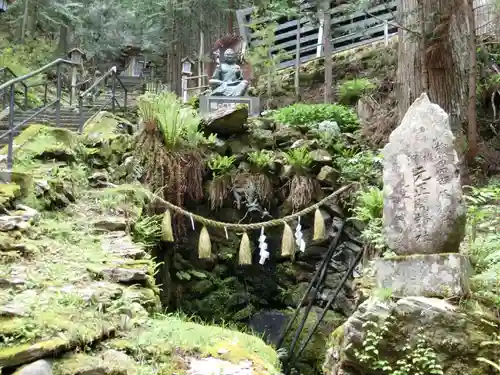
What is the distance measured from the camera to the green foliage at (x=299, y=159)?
8.38 metres

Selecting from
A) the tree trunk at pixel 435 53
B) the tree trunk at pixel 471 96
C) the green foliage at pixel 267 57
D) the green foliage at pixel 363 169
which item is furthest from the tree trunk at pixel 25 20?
Answer: the tree trunk at pixel 471 96

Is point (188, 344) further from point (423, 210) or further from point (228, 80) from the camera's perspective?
point (228, 80)

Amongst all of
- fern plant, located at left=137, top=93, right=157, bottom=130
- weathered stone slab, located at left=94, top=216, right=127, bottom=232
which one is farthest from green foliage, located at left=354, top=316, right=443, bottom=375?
fern plant, located at left=137, top=93, right=157, bottom=130

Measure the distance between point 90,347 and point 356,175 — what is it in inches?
230

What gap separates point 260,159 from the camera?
336 inches

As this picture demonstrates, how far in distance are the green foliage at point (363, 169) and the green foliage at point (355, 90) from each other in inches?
137

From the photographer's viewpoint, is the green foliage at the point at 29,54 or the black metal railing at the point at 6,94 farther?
the green foliage at the point at 29,54

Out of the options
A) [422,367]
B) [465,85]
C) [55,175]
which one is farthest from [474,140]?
[55,175]

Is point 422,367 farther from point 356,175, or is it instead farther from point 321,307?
point 321,307

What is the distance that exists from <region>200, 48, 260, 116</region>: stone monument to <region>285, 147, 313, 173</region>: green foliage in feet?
6.57

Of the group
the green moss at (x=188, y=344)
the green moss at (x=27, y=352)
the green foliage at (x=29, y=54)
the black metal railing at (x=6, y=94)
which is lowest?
the green moss at (x=188, y=344)

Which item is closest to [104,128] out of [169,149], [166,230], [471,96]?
[169,149]

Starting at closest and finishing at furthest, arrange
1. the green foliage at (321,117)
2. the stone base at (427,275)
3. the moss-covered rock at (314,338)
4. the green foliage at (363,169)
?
1. the stone base at (427,275)
2. the green foliage at (363,169)
3. the moss-covered rock at (314,338)
4. the green foliage at (321,117)

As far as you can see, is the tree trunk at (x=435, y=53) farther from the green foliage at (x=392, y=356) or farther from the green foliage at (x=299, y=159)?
the green foliage at (x=392, y=356)
